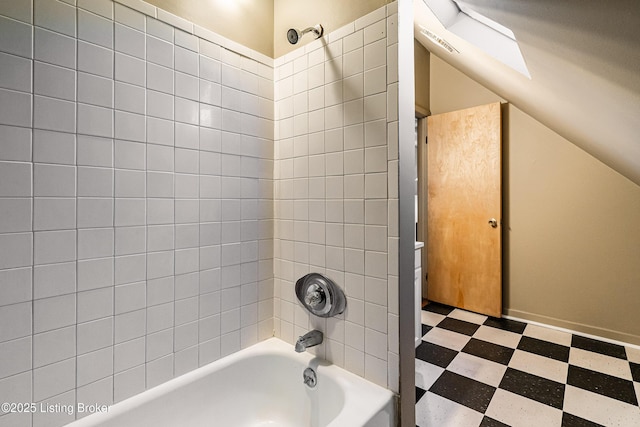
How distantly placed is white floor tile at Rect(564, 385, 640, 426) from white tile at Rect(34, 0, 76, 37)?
9.31 feet

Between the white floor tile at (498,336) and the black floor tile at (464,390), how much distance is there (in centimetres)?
69

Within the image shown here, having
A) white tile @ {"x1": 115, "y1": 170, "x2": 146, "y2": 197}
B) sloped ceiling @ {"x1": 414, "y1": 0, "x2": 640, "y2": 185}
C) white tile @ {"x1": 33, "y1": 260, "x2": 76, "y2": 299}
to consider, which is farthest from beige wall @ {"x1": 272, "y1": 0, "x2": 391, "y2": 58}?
white tile @ {"x1": 33, "y1": 260, "x2": 76, "y2": 299}

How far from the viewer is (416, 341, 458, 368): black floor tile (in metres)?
2.09

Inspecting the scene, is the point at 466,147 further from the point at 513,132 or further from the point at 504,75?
the point at 504,75

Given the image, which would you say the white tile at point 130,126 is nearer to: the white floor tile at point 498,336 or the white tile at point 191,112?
the white tile at point 191,112

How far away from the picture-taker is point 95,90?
1.00 meters

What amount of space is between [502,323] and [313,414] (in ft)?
7.59

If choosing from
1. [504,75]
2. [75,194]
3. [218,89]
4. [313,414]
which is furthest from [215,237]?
[504,75]

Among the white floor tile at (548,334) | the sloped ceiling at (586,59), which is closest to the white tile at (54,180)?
the sloped ceiling at (586,59)

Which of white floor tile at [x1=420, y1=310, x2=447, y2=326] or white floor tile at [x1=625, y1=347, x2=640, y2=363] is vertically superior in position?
white floor tile at [x1=420, y1=310, x2=447, y2=326]

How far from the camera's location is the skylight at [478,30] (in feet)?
5.13

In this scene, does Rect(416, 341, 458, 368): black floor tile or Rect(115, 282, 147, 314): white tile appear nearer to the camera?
Rect(115, 282, 147, 314): white tile

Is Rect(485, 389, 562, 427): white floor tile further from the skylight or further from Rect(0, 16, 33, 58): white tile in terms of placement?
Rect(0, 16, 33, 58): white tile

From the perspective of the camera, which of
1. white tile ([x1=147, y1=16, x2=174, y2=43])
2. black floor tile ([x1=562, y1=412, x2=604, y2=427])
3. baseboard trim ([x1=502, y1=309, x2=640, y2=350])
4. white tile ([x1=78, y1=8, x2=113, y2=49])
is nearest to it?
white tile ([x1=78, y1=8, x2=113, y2=49])
